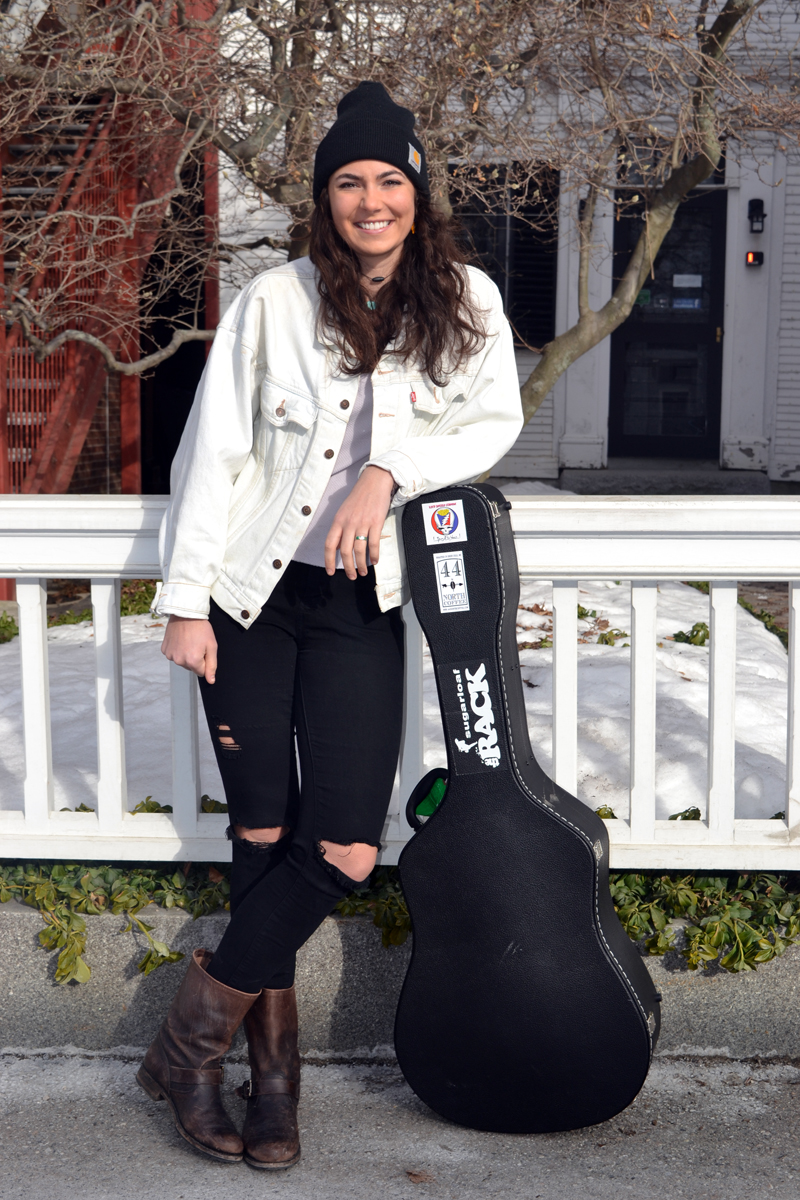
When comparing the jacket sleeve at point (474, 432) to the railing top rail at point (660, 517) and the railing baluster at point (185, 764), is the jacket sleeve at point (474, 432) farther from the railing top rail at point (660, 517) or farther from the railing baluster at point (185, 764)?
the railing baluster at point (185, 764)

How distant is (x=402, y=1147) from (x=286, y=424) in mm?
1479

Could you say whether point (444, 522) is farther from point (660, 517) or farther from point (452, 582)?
point (660, 517)

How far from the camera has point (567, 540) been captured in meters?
2.47

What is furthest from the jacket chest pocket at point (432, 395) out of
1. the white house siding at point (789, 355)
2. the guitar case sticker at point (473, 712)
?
the white house siding at point (789, 355)

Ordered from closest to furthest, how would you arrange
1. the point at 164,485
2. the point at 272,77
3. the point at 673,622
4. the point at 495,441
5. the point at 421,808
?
the point at 495,441
the point at 421,808
the point at 272,77
the point at 673,622
the point at 164,485

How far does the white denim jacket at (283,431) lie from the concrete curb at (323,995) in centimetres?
95

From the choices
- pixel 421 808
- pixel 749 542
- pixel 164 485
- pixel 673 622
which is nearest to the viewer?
pixel 421 808

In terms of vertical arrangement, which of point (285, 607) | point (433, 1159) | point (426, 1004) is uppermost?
point (285, 607)

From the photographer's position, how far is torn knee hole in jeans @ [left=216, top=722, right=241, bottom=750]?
7.11 ft

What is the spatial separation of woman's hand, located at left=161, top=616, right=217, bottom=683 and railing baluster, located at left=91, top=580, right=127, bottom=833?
511mm

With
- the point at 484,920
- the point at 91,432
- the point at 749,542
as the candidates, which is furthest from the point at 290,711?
the point at 91,432

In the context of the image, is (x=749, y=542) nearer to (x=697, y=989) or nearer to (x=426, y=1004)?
(x=697, y=989)

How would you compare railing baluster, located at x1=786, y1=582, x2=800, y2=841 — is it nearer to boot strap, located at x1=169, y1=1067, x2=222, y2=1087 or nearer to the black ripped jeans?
the black ripped jeans

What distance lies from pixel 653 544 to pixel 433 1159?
1.37 metres
